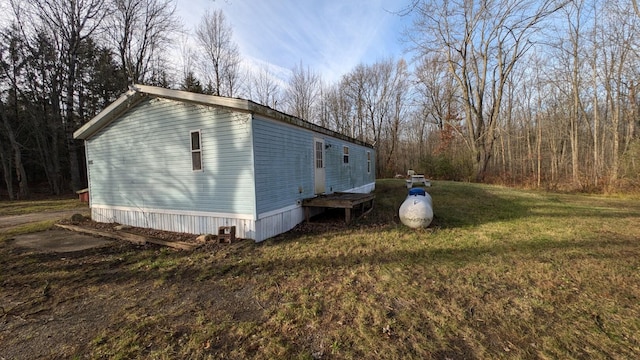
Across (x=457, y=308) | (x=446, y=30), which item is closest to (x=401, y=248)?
(x=457, y=308)

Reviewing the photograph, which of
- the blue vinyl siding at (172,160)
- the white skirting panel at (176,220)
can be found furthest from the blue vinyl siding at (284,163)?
the white skirting panel at (176,220)

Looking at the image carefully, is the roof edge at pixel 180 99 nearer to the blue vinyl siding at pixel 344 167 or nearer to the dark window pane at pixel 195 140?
the dark window pane at pixel 195 140

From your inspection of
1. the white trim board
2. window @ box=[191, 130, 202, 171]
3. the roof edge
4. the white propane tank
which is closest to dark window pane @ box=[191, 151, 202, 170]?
window @ box=[191, 130, 202, 171]

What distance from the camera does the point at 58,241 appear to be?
20.8 feet

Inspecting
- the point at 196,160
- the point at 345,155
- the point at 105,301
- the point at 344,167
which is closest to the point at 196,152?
the point at 196,160

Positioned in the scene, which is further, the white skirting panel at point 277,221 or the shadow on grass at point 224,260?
the white skirting panel at point 277,221

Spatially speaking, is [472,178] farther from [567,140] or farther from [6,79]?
[6,79]

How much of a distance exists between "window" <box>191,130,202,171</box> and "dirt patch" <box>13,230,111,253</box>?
2719 millimetres

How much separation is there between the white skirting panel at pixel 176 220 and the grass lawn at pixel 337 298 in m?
0.49

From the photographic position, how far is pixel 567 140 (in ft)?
68.7

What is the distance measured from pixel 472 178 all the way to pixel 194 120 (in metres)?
21.0

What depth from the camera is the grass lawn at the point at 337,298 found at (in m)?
2.49

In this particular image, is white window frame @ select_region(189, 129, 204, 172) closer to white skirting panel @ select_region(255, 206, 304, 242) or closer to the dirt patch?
white skirting panel @ select_region(255, 206, 304, 242)

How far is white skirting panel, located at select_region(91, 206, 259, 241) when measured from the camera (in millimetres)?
5988
